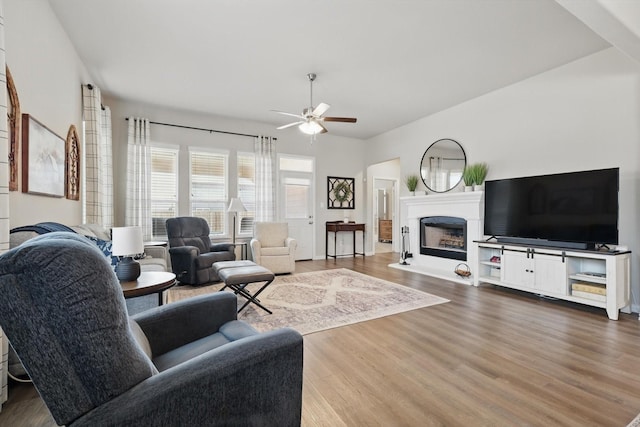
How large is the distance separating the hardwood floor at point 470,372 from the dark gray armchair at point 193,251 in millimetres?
2329

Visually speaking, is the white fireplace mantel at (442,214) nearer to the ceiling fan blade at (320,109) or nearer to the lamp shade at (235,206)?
the ceiling fan blade at (320,109)

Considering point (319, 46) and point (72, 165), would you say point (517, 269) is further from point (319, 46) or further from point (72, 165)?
point (72, 165)

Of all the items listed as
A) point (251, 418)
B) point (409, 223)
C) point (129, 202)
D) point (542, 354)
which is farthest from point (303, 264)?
point (251, 418)

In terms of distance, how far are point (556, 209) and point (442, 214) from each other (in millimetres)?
1762

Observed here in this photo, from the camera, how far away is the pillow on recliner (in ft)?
2.28

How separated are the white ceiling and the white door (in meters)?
2.00

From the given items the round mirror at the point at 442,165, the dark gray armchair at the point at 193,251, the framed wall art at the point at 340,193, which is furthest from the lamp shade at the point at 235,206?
the round mirror at the point at 442,165

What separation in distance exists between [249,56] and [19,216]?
2.71 metres

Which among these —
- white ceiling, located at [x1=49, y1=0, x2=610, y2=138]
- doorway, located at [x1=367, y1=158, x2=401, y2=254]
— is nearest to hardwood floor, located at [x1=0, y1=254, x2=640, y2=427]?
white ceiling, located at [x1=49, y1=0, x2=610, y2=138]

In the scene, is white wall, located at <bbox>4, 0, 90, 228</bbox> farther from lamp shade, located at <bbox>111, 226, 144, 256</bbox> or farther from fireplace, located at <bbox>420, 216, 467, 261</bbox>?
fireplace, located at <bbox>420, 216, 467, 261</bbox>

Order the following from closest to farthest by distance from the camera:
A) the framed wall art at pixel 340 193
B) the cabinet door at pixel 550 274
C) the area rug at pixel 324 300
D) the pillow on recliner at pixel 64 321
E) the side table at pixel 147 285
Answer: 1. the pillow on recliner at pixel 64 321
2. the side table at pixel 147 285
3. the area rug at pixel 324 300
4. the cabinet door at pixel 550 274
5. the framed wall art at pixel 340 193

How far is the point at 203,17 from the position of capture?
287 centimetres

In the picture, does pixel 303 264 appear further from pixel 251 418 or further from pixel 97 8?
pixel 251 418

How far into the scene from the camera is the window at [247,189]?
6.11 meters
